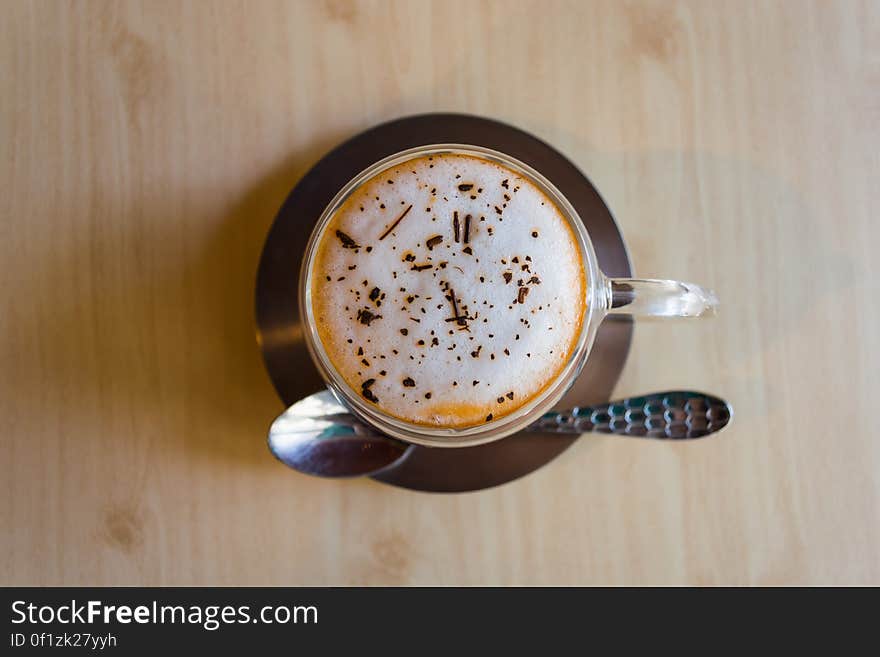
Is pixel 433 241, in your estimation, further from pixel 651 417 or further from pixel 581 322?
pixel 651 417

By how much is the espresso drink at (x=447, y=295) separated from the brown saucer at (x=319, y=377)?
0.41 feet

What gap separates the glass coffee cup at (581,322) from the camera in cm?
65

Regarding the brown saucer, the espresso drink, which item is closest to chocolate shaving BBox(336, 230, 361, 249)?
the espresso drink

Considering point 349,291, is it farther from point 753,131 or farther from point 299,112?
point 753,131

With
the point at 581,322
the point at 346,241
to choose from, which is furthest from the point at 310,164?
the point at 581,322

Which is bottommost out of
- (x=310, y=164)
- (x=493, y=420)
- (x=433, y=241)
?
(x=493, y=420)

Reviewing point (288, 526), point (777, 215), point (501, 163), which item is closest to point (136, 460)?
point (288, 526)

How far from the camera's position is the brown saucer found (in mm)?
773

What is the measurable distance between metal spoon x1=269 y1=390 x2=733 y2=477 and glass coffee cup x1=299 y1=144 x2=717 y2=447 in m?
0.09

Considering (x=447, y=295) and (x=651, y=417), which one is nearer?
(x=447, y=295)

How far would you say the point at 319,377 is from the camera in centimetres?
77

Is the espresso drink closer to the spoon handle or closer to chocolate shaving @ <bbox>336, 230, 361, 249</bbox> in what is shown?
chocolate shaving @ <bbox>336, 230, 361, 249</bbox>

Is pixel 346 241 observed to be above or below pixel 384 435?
above

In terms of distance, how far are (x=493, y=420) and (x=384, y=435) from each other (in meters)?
0.15
